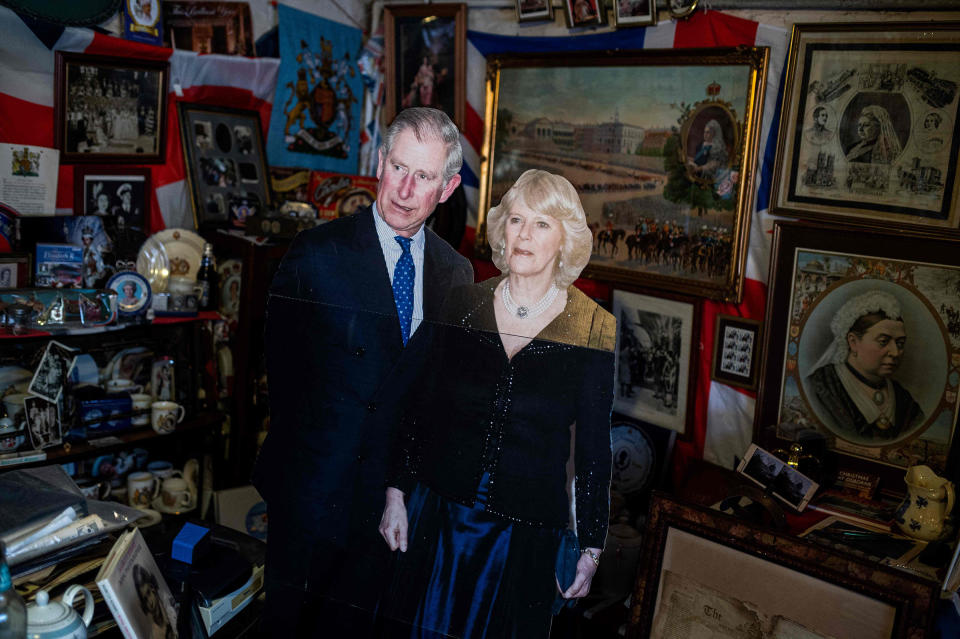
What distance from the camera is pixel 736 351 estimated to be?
235 centimetres

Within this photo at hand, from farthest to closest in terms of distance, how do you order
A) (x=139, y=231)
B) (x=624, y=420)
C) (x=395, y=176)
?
(x=139, y=231)
(x=624, y=420)
(x=395, y=176)

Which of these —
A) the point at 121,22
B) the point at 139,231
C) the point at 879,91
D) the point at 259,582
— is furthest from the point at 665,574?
the point at 121,22

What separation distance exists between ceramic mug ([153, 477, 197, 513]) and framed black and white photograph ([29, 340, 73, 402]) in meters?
0.51

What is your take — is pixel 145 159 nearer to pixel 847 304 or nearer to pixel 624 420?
pixel 624 420

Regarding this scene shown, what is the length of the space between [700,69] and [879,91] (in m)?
0.47

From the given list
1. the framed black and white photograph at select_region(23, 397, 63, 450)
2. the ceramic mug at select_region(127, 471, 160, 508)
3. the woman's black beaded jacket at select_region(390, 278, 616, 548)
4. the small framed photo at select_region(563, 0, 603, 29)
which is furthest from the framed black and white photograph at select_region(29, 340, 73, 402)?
the small framed photo at select_region(563, 0, 603, 29)

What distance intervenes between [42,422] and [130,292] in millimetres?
467

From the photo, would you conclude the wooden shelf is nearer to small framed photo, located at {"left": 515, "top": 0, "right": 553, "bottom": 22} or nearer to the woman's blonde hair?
the woman's blonde hair

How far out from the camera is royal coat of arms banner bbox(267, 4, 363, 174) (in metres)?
2.96

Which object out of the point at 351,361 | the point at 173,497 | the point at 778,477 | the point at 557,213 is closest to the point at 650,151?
the point at 557,213

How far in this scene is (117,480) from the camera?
262 cm

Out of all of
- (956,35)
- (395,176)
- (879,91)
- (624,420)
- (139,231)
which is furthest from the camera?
(139,231)

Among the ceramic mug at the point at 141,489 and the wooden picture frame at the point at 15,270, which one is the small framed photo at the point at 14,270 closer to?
the wooden picture frame at the point at 15,270

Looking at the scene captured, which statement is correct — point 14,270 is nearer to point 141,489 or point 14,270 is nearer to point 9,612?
point 141,489
